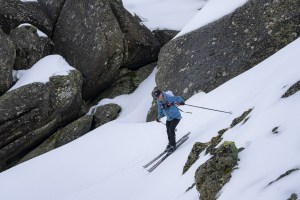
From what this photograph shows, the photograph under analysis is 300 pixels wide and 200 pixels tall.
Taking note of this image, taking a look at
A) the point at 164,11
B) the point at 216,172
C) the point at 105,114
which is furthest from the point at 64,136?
the point at 216,172

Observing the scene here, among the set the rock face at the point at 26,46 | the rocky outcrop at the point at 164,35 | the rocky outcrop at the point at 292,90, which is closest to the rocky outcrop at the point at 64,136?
the rock face at the point at 26,46

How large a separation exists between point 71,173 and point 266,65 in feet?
35.5

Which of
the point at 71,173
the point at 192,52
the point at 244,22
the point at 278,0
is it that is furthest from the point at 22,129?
the point at 278,0

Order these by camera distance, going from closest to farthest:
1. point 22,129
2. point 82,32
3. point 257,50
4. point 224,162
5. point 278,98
Answer: 1. point 224,162
2. point 278,98
3. point 257,50
4. point 22,129
5. point 82,32

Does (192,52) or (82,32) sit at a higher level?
(82,32)

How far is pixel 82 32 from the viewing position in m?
28.2

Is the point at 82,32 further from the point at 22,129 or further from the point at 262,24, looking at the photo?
the point at 262,24

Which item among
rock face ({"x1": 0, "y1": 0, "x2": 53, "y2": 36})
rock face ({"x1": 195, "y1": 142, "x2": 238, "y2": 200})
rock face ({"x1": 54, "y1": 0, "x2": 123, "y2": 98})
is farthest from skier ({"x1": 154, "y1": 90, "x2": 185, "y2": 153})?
rock face ({"x1": 0, "y1": 0, "x2": 53, "y2": 36})

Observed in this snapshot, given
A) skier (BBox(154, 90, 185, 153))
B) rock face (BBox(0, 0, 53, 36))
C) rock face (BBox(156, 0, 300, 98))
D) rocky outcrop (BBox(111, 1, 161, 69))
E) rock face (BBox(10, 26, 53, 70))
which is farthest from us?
rocky outcrop (BBox(111, 1, 161, 69))

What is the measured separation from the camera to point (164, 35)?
32500mm

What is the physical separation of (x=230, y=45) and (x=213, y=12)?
11.1 feet

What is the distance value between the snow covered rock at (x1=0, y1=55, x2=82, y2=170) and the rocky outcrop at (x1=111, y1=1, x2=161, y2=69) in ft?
18.2

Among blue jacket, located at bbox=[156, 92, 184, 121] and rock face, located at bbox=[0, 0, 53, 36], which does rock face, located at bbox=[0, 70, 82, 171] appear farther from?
blue jacket, located at bbox=[156, 92, 184, 121]

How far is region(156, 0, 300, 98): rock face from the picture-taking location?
1742 centimetres
